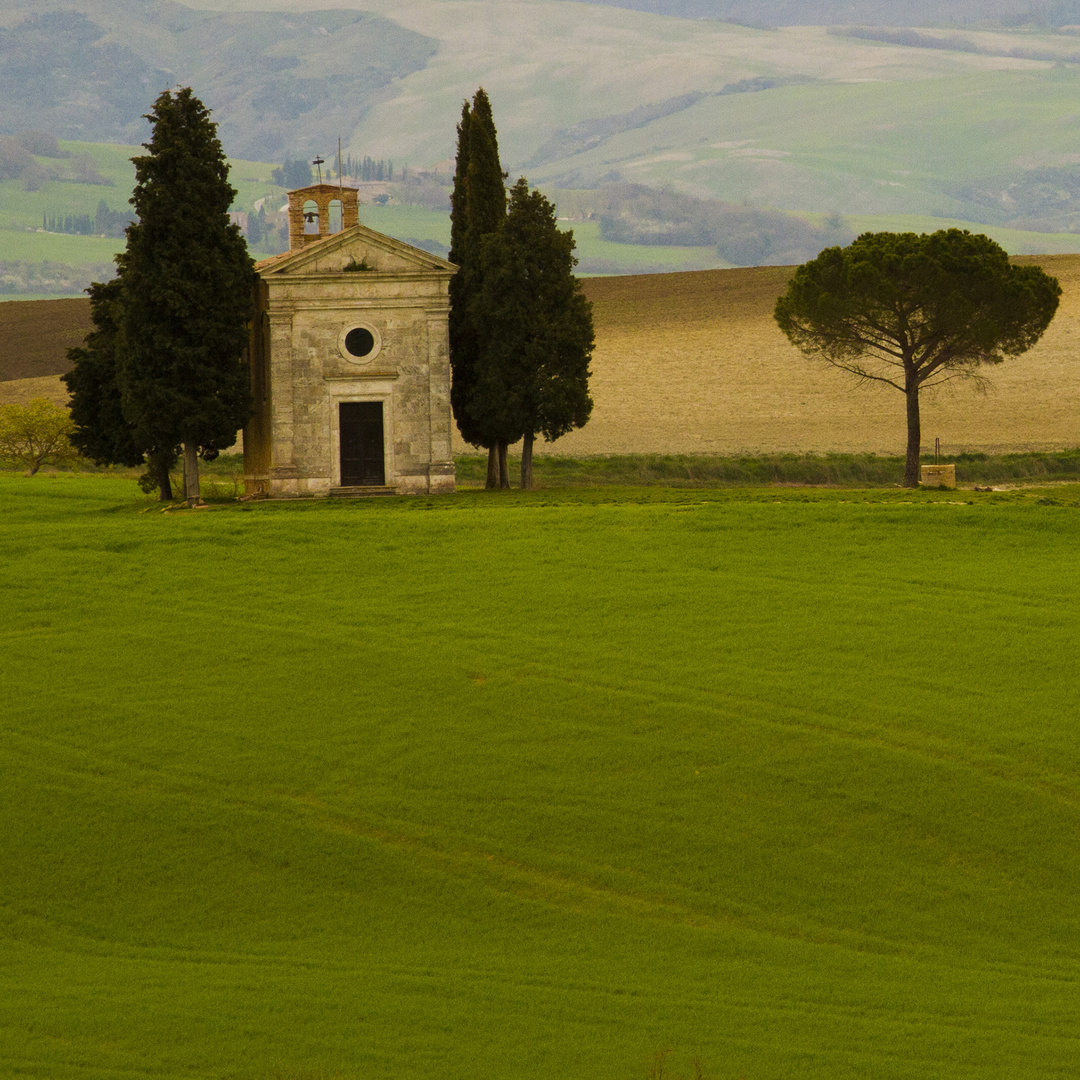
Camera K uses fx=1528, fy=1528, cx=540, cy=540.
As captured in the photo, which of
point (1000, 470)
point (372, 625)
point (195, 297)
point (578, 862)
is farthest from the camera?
point (1000, 470)

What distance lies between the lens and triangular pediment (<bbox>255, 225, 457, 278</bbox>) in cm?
4578

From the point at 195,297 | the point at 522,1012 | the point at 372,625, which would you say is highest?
the point at 195,297

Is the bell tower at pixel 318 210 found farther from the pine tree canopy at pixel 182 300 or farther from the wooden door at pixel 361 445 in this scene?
the wooden door at pixel 361 445

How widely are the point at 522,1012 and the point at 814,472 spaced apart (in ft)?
158

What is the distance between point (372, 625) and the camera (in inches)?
1072

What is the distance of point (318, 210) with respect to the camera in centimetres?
5222

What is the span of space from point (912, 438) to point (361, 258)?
2055cm

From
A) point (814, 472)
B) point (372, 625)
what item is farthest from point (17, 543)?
point (814, 472)

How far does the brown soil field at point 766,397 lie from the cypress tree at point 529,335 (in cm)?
2624

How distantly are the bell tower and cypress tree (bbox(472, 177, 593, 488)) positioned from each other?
5543 millimetres

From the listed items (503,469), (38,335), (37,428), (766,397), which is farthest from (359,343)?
(38,335)

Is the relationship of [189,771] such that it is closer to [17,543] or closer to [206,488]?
[17,543]

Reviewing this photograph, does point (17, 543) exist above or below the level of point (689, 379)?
below

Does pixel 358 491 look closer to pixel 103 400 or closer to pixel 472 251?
pixel 472 251
